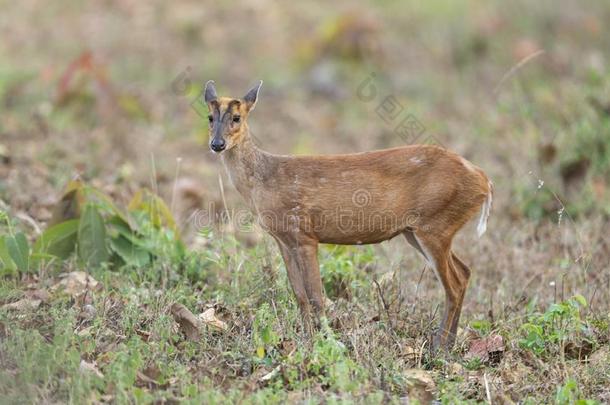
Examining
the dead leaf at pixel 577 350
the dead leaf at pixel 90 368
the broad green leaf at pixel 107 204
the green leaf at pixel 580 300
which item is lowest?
the dead leaf at pixel 577 350

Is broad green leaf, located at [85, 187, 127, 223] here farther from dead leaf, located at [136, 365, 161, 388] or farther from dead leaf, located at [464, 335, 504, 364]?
dead leaf, located at [464, 335, 504, 364]

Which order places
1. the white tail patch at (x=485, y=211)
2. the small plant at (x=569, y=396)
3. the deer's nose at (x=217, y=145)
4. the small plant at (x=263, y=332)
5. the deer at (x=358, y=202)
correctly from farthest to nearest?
the white tail patch at (x=485, y=211) < the deer at (x=358, y=202) < the deer's nose at (x=217, y=145) < the small plant at (x=263, y=332) < the small plant at (x=569, y=396)

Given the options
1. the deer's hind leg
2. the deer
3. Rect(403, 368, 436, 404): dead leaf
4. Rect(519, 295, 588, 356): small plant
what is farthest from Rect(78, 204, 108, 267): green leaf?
Rect(519, 295, 588, 356): small plant

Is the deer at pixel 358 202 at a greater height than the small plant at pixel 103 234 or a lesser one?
greater

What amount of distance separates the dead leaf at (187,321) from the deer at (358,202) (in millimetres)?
772

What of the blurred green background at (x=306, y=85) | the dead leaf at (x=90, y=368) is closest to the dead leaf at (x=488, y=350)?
the dead leaf at (x=90, y=368)

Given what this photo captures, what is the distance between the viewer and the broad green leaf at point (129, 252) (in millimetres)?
7906

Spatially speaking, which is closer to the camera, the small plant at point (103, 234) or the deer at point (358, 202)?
the deer at point (358, 202)

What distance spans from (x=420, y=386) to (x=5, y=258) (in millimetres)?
3223

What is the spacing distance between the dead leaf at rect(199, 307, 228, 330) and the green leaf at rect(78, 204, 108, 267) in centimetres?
133

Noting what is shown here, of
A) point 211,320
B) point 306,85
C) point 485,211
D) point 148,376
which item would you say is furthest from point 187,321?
point 306,85

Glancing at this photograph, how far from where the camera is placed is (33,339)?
600cm

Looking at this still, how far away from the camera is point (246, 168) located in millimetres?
7191

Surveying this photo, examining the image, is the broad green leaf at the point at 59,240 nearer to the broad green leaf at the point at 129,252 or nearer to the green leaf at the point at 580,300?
the broad green leaf at the point at 129,252
